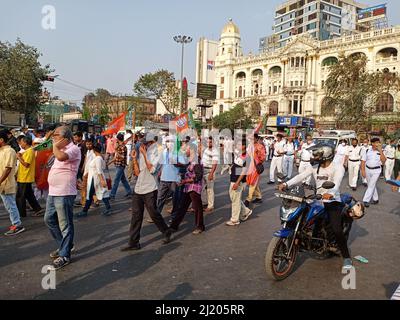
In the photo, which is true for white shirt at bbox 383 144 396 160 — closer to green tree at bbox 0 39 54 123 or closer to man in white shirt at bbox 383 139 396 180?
man in white shirt at bbox 383 139 396 180

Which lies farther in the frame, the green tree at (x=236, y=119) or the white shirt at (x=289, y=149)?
the green tree at (x=236, y=119)

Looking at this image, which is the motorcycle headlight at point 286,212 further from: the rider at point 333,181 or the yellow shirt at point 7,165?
the yellow shirt at point 7,165

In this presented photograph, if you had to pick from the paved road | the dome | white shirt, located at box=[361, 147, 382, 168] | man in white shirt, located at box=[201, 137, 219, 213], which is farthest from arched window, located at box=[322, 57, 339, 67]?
the paved road

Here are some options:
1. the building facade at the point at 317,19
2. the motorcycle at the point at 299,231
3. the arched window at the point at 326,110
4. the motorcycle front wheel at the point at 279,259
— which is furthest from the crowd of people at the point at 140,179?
the building facade at the point at 317,19

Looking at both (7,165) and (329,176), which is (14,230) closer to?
(7,165)

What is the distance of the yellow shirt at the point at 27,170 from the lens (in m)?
6.65

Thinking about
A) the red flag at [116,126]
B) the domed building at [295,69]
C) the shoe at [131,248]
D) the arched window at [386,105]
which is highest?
the domed building at [295,69]

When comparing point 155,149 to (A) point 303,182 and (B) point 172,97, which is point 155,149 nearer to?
(A) point 303,182

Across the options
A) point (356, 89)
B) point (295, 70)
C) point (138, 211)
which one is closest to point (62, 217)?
point (138, 211)

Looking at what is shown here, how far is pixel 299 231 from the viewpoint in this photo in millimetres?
4332

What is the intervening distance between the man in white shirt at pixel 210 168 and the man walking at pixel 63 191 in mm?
3682

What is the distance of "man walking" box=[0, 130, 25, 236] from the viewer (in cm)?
563

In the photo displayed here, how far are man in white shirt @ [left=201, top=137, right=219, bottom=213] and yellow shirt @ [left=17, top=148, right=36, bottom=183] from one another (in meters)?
3.60
